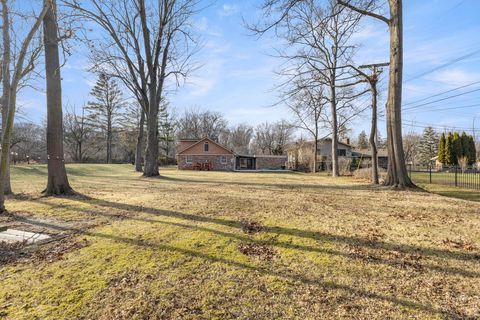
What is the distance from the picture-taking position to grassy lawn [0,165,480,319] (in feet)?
7.93

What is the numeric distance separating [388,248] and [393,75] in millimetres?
8312

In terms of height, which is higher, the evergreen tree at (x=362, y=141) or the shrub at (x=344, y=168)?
the evergreen tree at (x=362, y=141)

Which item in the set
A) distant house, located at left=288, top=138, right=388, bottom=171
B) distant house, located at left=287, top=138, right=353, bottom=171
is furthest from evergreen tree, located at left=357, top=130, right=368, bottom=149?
distant house, located at left=287, top=138, right=353, bottom=171

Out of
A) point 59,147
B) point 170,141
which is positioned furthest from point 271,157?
point 59,147

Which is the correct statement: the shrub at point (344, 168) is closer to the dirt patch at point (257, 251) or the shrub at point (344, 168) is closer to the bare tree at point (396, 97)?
the bare tree at point (396, 97)

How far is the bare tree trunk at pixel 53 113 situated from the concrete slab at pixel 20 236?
3.98 metres

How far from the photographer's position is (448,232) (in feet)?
14.4

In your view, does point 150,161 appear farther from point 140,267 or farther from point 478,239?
point 478,239

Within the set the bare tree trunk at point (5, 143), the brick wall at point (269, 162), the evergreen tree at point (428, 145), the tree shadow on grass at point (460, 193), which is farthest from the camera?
the evergreen tree at point (428, 145)

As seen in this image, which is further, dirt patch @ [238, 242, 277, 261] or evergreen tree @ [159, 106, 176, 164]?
evergreen tree @ [159, 106, 176, 164]

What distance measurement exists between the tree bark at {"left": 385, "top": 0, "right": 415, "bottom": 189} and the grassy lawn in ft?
14.6

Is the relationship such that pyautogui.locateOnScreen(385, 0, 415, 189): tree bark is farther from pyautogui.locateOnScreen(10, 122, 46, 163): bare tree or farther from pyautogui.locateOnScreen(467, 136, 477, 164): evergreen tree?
pyautogui.locateOnScreen(10, 122, 46, 163): bare tree

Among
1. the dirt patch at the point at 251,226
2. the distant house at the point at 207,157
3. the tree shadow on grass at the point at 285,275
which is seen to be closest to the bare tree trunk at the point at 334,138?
the distant house at the point at 207,157

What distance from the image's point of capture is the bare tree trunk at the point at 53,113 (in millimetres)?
7949
